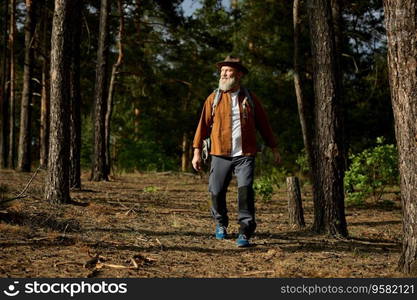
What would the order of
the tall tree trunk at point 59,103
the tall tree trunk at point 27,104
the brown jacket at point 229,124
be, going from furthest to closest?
the tall tree trunk at point 27,104
the tall tree trunk at point 59,103
the brown jacket at point 229,124

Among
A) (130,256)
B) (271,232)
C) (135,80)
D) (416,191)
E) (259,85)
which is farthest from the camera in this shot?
(135,80)

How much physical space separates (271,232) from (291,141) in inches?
472

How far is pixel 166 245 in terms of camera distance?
5965 mm

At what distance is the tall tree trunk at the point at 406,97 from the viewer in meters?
4.52

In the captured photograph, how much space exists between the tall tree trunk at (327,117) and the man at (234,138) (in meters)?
0.76

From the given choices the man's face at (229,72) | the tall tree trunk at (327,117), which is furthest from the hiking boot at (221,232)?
the man's face at (229,72)

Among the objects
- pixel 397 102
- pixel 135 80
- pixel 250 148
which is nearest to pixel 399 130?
pixel 397 102

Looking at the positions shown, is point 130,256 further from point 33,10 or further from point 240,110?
point 33,10

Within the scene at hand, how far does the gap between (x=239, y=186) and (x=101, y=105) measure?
8963 millimetres

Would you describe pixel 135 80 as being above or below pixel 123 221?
above

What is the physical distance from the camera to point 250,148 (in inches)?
240

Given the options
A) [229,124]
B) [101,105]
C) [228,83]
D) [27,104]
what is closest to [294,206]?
[229,124]

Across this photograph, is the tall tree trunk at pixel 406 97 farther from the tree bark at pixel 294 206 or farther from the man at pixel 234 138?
the tree bark at pixel 294 206

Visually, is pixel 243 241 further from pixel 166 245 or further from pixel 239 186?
pixel 166 245
